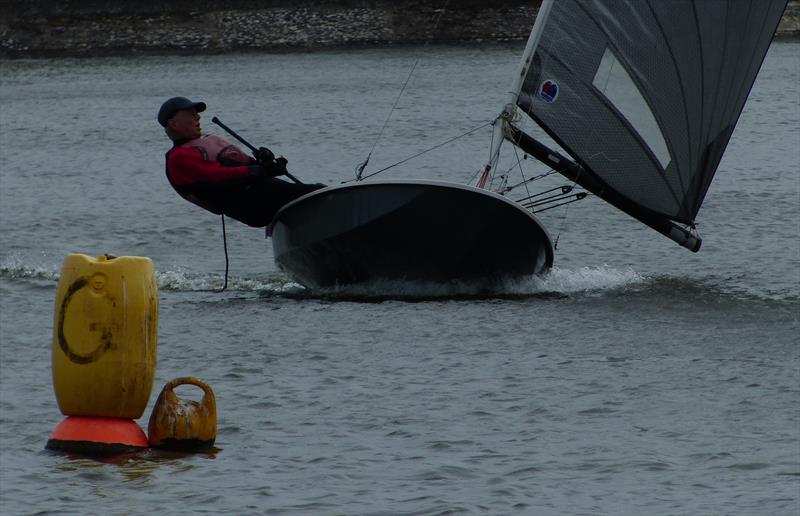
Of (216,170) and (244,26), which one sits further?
(244,26)

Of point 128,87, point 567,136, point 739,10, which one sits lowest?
point 128,87

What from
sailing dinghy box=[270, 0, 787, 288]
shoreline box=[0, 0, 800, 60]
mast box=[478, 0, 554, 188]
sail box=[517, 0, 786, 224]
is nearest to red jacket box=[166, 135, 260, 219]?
sailing dinghy box=[270, 0, 787, 288]

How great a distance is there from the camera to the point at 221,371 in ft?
38.2

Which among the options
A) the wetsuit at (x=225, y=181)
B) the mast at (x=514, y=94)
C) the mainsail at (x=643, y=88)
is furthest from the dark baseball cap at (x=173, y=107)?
the mainsail at (x=643, y=88)

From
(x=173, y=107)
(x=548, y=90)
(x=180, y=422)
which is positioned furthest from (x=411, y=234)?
(x=180, y=422)

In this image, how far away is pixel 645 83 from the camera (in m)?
14.8

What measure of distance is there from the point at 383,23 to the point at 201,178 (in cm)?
4652

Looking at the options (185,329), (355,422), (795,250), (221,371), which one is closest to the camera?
(355,422)

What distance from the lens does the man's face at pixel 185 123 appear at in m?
13.8

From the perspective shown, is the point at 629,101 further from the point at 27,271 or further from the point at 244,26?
the point at 244,26

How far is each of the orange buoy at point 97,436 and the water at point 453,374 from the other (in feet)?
0.28

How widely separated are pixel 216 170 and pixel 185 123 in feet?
1.59

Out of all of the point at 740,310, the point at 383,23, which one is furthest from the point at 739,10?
the point at 383,23

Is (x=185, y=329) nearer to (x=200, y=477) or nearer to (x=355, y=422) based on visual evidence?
(x=355, y=422)
